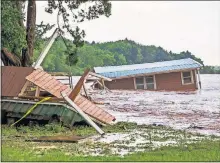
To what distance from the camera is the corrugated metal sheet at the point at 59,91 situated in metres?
15.1

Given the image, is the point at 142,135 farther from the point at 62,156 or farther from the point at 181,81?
the point at 181,81

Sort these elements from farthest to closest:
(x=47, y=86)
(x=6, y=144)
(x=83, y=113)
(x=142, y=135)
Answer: (x=47, y=86)
(x=83, y=113)
(x=142, y=135)
(x=6, y=144)

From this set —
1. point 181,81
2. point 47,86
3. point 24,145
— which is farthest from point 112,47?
point 24,145

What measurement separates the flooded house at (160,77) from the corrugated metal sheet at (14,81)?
23.5 metres

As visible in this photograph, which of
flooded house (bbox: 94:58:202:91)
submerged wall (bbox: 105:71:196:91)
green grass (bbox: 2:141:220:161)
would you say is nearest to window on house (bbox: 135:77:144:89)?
flooded house (bbox: 94:58:202:91)

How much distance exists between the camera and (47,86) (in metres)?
15.4

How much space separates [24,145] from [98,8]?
34.4ft

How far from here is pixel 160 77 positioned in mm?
40250

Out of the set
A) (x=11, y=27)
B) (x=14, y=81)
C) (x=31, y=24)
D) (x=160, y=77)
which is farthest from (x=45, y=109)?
(x=160, y=77)

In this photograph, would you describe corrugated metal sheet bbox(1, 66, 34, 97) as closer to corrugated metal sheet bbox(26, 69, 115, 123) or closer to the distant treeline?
corrugated metal sheet bbox(26, 69, 115, 123)

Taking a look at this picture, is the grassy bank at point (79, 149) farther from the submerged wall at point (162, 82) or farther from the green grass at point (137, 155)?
the submerged wall at point (162, 82)

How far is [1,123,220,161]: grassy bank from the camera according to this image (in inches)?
344

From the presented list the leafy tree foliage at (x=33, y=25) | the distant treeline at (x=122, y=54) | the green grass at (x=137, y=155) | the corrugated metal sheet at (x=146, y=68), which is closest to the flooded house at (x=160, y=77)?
the corrugated metal sheet at (x=146, y=68)

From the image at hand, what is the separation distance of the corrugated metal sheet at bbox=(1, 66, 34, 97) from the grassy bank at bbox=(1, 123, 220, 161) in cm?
219
